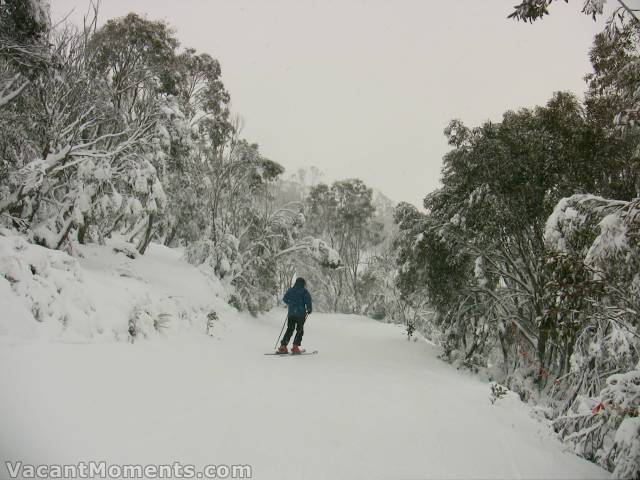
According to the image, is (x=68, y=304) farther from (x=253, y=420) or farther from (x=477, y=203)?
(x=477, y=203)

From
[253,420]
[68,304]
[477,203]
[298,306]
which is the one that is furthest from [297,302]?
[477,203]

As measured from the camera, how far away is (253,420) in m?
3.73

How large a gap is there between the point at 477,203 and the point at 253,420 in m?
8.34

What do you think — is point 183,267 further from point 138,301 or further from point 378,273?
point 378,273

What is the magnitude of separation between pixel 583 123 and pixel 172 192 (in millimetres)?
16319

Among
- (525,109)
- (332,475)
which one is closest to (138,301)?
(332,475)

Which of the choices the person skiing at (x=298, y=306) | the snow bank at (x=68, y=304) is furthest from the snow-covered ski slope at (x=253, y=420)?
the person skiing at (x=298, y=306)

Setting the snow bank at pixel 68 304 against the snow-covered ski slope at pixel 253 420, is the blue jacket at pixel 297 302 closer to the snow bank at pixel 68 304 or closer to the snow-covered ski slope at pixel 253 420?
the snow-covered ski slope at pixel 253 420

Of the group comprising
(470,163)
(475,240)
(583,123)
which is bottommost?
(475,240)

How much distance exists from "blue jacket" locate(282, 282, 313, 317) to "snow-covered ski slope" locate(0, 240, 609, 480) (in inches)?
89.4

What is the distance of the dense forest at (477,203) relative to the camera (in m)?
4.04

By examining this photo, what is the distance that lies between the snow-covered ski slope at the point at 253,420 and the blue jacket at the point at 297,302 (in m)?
2.27

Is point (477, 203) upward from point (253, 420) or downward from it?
upward

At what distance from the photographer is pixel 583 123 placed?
9703 millimetres
